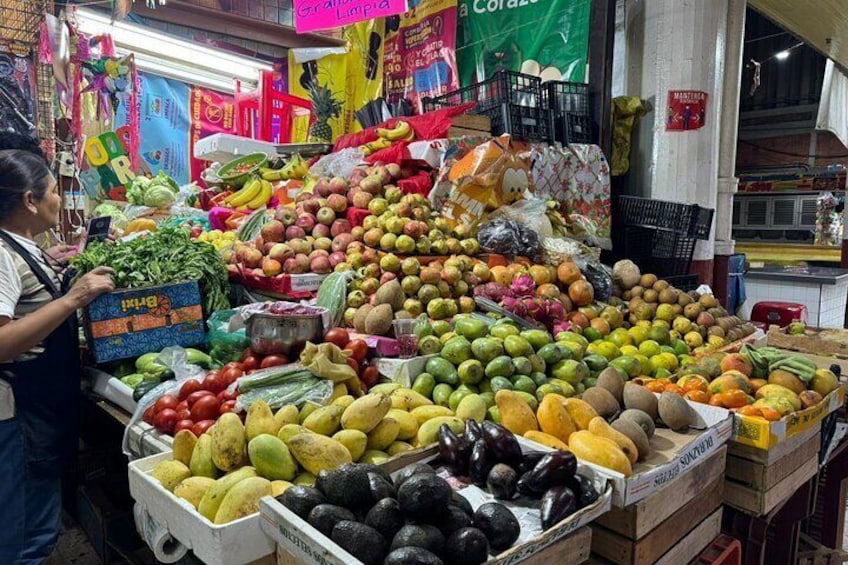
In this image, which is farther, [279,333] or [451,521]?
[279,333]

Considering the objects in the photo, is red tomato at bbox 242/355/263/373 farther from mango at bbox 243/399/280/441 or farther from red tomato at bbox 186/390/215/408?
mango at bbox 243/399/280/441

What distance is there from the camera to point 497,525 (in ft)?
4.75

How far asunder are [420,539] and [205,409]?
1.36 metres

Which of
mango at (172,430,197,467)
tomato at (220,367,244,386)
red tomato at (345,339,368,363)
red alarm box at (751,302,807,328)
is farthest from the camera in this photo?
red alarm box at (751,302,807,328)

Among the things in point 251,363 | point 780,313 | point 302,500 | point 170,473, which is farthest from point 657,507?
point 780,313

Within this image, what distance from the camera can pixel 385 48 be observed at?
7875 mm

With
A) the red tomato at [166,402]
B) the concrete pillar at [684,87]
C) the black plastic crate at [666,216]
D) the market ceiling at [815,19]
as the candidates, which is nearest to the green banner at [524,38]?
the concrete pillar at [684,87]

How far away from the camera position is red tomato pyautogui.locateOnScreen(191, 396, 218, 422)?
92.0 inches

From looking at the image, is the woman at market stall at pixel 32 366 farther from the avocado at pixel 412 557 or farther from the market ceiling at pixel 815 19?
the market ceiling at pixel 815 19

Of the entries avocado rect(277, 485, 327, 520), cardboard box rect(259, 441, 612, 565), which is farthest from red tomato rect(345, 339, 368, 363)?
avocado rect(277, 485, 327, 520)

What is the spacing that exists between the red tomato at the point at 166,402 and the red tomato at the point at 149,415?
3 centimetres

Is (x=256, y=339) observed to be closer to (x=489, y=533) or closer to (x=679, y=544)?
(x=489, y=533)

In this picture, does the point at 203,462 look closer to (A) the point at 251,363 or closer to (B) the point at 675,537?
(A) the point at 251,363

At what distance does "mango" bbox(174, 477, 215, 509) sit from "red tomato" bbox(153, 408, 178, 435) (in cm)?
62
